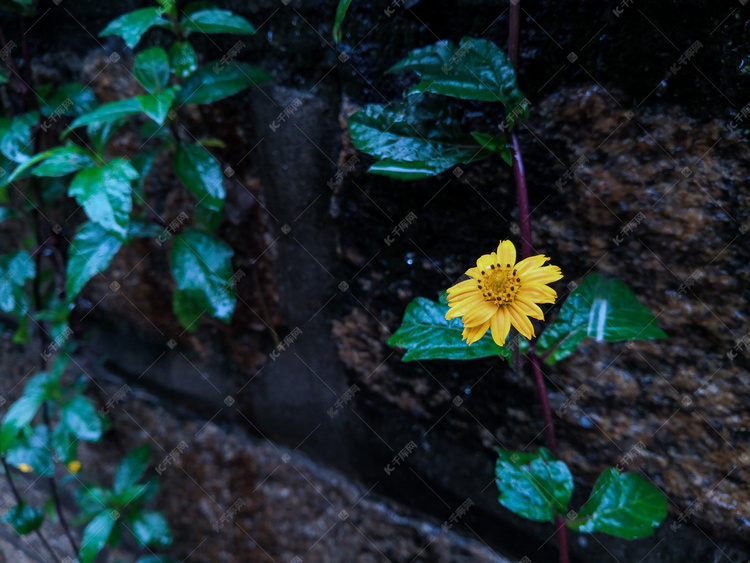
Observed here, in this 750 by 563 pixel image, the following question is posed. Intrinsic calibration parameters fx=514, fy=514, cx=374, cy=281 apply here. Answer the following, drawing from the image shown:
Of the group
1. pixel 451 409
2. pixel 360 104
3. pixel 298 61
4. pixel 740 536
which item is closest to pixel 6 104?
pixel 298 61

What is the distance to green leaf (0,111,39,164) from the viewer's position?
2.99 feet

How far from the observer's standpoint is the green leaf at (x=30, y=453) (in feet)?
3.53

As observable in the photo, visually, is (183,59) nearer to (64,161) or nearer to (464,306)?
Result: (64,161)

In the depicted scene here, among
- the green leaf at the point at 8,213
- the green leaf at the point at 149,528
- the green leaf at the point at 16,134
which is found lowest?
the green leaf at the point at 149,528

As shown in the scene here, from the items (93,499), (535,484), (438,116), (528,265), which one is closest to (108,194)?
(438,116)

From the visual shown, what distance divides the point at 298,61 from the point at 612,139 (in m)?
0.48

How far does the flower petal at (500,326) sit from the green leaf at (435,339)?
2 cm

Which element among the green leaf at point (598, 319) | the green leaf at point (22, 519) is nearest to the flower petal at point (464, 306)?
the green leaf at point (598, 319)

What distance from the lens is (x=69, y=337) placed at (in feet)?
3.82

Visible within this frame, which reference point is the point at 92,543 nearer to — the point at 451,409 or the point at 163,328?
the point at 163,328

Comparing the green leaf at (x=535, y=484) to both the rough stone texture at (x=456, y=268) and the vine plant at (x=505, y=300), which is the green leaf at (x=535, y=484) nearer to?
the vine plant at (x=505, y=300)

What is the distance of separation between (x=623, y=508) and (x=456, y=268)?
36cm

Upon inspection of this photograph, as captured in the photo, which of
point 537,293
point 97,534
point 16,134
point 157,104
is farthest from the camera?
point 97,534

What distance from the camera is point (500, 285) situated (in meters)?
0.57
